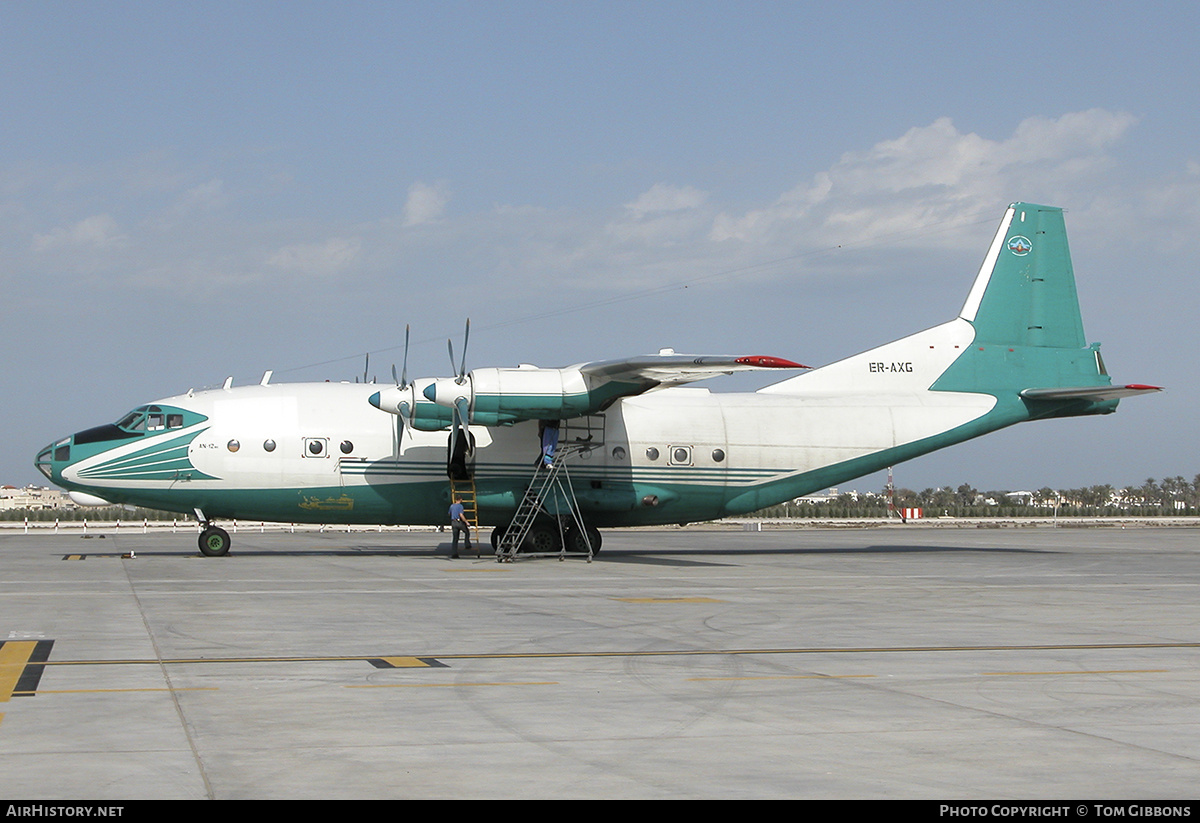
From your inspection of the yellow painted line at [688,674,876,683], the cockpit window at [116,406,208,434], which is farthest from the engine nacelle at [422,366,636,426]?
the yellow painted line at [688,674,876,683]

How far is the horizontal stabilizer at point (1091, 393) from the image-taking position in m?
31.6

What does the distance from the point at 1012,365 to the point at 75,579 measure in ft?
81.9

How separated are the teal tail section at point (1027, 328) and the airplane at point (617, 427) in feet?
0.17

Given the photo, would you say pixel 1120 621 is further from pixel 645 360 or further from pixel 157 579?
pixel 157 579

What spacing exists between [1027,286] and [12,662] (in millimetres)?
29648

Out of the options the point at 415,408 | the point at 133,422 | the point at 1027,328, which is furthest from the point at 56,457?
the point at 1027,328

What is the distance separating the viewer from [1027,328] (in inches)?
1344

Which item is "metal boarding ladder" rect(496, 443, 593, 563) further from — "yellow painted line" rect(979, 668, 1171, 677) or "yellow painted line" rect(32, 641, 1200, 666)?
"yellow painted line" rect(979, 668, 1171, 677)

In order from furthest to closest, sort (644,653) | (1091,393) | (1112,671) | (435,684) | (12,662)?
(1091,393) < (644,653) < (12,662) < (1112,671) < (435,684)

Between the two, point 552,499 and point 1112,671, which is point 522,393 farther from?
point 1112,671

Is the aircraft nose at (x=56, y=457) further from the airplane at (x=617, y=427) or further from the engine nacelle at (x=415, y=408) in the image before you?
the engine nacelle at (x=415, y=408)

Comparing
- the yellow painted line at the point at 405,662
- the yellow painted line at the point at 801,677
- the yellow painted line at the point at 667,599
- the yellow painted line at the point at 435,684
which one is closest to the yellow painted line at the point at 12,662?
the yellow painted line at the point at 435,684
